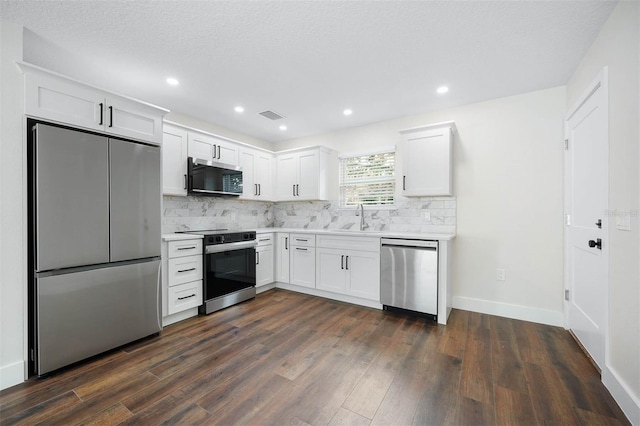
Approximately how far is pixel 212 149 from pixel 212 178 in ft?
1.40

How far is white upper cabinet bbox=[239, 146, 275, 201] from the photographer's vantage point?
4316 mm

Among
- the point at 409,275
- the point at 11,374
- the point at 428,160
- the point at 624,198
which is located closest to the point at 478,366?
the point at 409,275

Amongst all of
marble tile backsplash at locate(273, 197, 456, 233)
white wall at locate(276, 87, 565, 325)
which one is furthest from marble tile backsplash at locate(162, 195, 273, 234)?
white wall at locate(276, 87, 565, 325)

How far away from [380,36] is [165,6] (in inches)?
61.2

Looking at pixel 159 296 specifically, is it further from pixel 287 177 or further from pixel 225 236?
pixel 287 177

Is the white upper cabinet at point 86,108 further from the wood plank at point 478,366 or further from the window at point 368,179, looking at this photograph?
the wood plank at point 478,366

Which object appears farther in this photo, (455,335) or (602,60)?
(455,335)

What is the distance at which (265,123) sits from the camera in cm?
425

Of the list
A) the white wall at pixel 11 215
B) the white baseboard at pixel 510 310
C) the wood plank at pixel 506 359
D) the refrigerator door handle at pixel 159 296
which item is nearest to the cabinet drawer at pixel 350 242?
the white baseboard at pixel 510 310

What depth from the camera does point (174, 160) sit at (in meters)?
3.40

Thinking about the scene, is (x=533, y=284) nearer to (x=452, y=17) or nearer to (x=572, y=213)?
(x=572, y=213)

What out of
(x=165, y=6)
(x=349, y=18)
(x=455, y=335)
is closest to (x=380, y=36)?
(x=349, y=18)

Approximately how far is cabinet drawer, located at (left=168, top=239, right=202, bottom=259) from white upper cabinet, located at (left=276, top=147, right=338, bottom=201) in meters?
1.84

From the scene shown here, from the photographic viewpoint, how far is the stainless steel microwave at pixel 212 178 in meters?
3.54
